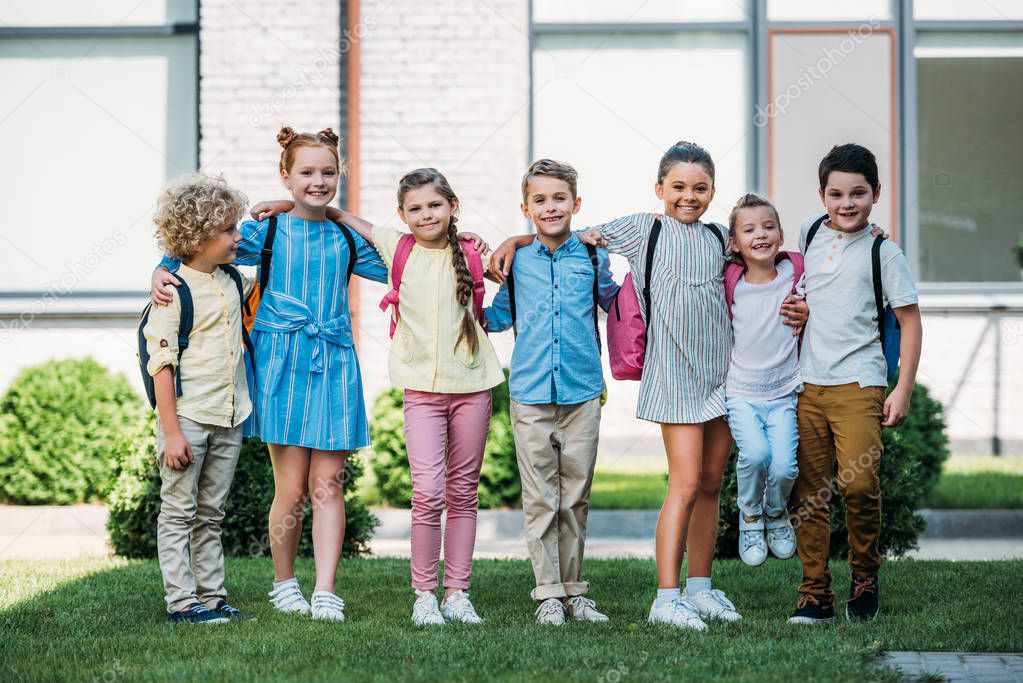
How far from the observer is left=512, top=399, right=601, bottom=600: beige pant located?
5.05 m

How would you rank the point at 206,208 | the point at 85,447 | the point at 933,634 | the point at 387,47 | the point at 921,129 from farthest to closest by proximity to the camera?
the point at 921,129 < the point at 387,47 < the point at 85,447 < the point at 206,208 < the point at 933,634

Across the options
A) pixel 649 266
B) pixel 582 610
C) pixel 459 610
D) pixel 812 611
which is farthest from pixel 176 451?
pixel 812 611

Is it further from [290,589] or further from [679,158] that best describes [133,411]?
[679,158]

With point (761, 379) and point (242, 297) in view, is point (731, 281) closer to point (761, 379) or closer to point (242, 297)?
point (761, 379)

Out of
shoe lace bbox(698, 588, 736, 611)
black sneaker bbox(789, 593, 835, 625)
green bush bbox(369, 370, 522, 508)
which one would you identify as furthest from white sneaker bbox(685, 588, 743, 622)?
green bush bbox(369, 370, 522, 508)

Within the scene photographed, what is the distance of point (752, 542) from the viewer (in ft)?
16.3

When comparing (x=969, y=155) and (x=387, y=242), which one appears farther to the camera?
(x=969, y=155)

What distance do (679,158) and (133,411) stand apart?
574 centimetres

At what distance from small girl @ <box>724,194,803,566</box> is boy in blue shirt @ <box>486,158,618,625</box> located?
0.56 meters

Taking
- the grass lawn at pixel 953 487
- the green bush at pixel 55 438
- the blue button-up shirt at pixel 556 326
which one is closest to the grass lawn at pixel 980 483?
the grass lawn at pixel 953 487

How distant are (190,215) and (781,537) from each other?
2.70 metres

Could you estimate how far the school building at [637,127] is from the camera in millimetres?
10820

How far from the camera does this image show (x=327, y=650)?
4.45m

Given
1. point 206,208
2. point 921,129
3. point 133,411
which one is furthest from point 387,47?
point 206,208
